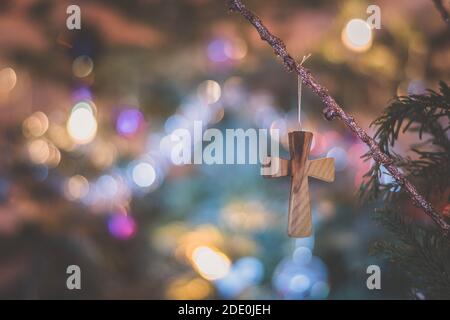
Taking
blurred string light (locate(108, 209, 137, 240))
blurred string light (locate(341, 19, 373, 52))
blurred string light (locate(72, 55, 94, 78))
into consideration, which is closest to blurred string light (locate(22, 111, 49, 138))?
blurred string light (locate(72, 55, 94, 78))

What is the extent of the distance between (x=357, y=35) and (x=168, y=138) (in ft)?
1.36

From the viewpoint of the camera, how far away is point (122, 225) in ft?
3.85

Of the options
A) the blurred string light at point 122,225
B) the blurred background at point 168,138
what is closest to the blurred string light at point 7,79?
the blurred background at point 168,138

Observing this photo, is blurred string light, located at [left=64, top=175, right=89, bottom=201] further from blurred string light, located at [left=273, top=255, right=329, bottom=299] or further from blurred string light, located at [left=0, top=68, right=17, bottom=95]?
blurred string light, located at [left=273, top=255, right=329, bottom=299]

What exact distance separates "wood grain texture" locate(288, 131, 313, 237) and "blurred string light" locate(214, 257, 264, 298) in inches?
26.9

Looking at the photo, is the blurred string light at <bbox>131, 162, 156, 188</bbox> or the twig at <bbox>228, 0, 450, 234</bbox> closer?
the twig at <bbox>228, 0, 450, 234</bbox>

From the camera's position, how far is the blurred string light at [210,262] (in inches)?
45.4

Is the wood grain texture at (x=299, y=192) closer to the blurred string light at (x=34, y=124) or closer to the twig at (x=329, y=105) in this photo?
the twig at (x=329, y=105)

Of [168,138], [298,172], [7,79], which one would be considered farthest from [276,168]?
[7,79]

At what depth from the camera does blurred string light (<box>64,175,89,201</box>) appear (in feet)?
3.77

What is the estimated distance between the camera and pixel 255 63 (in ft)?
3.77

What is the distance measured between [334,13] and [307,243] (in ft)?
1.48

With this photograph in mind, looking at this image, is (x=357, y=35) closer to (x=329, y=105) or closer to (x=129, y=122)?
(x=129, y=122)
